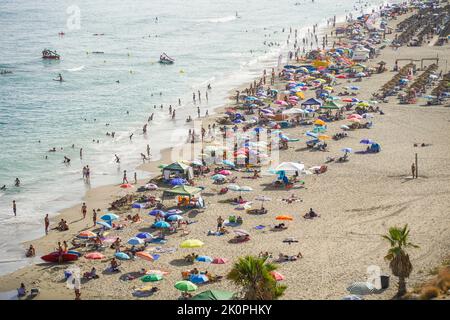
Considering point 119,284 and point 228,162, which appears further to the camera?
point 228,162

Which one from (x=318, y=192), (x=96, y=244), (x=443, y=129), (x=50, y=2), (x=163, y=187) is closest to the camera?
(x=96, y=244)

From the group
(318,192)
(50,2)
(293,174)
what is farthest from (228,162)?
(50,2)

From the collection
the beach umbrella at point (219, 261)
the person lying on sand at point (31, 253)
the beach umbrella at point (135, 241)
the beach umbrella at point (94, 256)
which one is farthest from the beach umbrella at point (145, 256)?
the person lying on sand at point (31, 253)

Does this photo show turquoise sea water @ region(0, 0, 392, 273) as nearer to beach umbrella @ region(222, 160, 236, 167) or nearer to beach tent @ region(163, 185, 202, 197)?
beach umbrella @ region(222, 160, 236, 167)

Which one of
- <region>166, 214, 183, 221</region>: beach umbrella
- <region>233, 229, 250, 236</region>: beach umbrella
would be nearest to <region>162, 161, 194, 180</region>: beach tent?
<region>166, 214, 183, 221</region>: beach umbrella

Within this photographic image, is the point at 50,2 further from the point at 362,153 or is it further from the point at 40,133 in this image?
the point at 362,153
